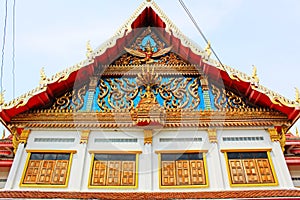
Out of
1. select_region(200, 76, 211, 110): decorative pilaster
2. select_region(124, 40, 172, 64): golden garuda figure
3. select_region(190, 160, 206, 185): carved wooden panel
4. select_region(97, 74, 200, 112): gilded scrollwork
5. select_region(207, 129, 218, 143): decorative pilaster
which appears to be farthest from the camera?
select_region(124, 40, 172, 64): golden garuda figure

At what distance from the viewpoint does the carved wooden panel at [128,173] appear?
7805 mm

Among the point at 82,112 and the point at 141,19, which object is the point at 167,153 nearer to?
the point at 82,112

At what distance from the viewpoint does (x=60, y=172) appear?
7.98m

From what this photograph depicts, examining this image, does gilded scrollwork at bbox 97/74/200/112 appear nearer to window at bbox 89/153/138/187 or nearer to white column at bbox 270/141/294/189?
window at bbox 89/153/138/187

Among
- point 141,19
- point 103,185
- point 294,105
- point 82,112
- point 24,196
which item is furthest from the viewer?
point 141,19

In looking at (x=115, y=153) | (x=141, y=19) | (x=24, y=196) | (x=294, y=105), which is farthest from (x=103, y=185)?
(x=141, y=19)

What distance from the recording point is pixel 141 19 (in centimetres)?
1139

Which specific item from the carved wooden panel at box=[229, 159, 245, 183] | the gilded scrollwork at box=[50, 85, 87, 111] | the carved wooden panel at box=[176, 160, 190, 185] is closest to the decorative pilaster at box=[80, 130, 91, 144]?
the gilded scrollwork at box=[50, 85, 87, 111]

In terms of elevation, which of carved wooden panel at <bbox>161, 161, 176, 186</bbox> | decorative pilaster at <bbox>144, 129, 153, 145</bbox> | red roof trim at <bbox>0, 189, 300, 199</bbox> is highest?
decorative pilaster at <bbox>144, 129, 153, 145</bbox>

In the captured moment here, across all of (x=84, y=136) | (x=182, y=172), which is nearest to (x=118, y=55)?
(x=84, y=136)

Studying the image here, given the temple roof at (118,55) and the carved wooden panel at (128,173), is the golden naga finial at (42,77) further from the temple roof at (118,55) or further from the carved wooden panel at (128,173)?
the carved wooden panel at (128,173)

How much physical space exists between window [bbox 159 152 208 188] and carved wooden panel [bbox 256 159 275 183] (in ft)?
4.78

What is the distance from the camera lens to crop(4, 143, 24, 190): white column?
25.1ft

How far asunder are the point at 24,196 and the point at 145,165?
3002mm
